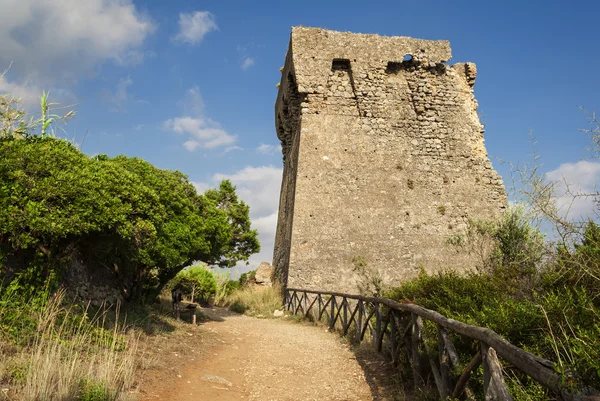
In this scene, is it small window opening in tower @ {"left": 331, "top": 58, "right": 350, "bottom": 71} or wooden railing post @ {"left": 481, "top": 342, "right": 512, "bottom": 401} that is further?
small window opening in tower @ {"left": 331, "top": 58, "right": 350, "bottom": 71}

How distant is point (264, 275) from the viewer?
1738cm

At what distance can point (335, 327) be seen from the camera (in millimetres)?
10266

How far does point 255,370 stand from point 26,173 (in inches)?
174

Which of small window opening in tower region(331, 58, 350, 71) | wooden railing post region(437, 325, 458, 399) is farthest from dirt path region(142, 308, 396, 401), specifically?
small window opening in tower region(331, 58, 350, 71)

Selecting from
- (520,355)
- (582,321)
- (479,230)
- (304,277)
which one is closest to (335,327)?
(304,277)

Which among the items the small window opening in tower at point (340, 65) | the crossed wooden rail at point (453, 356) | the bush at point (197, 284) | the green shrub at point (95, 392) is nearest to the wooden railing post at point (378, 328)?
the crossed wooden rail at point (453, 356)

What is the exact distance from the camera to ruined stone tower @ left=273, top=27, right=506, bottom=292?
511 inches

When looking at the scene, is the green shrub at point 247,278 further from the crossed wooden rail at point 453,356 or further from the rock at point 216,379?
the rock at point 216,379

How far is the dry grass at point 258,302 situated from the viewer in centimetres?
1324

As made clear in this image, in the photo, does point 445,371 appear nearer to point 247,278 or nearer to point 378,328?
point 378,328

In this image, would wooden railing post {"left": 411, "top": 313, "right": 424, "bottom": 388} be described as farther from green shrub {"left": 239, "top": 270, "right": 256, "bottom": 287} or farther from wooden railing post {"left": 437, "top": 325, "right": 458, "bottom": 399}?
green shrub {"left": 239, "top": 270, "right": 256, "bottom": 287}

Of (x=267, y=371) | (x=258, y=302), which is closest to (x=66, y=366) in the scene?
(x=267, y=371)

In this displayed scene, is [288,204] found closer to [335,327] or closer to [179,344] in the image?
[335,327]

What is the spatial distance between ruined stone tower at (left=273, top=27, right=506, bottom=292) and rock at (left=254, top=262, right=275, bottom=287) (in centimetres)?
222
